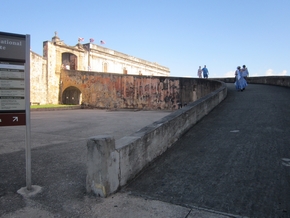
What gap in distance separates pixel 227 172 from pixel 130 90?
1883 cm

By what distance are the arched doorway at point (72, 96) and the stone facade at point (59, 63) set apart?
753 mm

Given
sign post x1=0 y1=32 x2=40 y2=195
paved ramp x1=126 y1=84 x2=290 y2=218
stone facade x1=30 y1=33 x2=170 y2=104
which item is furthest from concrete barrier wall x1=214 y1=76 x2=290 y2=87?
stone facade x1=30 y1=33 x2=170 y2=104

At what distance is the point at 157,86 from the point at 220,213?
62.1ft

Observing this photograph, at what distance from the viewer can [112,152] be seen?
9.90 ft

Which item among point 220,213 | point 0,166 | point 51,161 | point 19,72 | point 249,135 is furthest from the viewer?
point 249,135

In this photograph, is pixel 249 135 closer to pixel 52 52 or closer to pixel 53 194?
pixel 53 194

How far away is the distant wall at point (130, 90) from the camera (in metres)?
20.1

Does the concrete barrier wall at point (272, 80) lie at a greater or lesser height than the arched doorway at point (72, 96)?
greater

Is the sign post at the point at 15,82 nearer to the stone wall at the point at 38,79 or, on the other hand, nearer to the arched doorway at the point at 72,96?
the stone wall at the point at 38,79

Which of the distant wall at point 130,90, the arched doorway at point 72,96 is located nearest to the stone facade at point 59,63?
the arched doorway at point 72,96

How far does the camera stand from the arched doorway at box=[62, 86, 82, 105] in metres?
24.8

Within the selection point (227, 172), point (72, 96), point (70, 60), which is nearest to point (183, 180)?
point (227, 172)

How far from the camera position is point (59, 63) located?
23641 millimetres

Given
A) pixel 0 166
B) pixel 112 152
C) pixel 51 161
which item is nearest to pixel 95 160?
pixel 112 152
